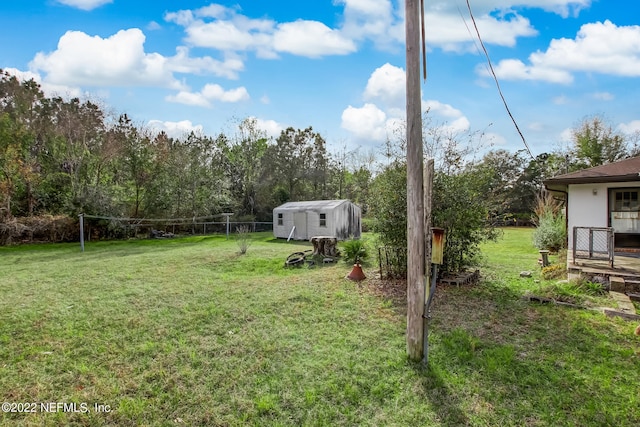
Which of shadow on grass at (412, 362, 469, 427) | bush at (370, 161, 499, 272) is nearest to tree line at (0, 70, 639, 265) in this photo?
bush at (370, 161, 499, 272)

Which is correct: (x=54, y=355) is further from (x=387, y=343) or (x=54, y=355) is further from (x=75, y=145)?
(x=75, y=145)

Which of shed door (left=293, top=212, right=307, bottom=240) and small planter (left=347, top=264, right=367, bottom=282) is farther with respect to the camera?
shed door (left=293, top=212, right=307, bottom=240)

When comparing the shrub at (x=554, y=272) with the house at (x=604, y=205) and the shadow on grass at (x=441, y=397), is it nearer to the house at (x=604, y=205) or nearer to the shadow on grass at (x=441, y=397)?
the house at (x=604, y=205)

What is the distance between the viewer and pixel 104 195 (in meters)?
15.9

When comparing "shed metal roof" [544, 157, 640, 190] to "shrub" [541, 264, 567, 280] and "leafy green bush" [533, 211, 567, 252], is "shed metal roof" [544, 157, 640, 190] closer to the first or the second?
"shrub" [541, 264, 567, 280]

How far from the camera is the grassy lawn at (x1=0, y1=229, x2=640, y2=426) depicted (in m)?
2.80

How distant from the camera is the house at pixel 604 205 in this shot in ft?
27.0

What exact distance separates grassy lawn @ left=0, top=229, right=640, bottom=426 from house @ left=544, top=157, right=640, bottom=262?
3.72 metres

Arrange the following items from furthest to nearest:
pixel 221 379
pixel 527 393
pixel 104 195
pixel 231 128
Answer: pixel 231 128, pixel 104 195, pixel 221 379, pixel 527 393

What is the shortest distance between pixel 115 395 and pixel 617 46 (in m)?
11.4

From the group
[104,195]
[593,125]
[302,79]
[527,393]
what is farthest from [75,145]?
[593,125]

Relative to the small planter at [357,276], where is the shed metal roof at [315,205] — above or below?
above

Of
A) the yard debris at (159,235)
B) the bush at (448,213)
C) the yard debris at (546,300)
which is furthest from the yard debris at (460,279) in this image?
the yard debris at (159,235)

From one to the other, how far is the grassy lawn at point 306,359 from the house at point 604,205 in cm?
372
